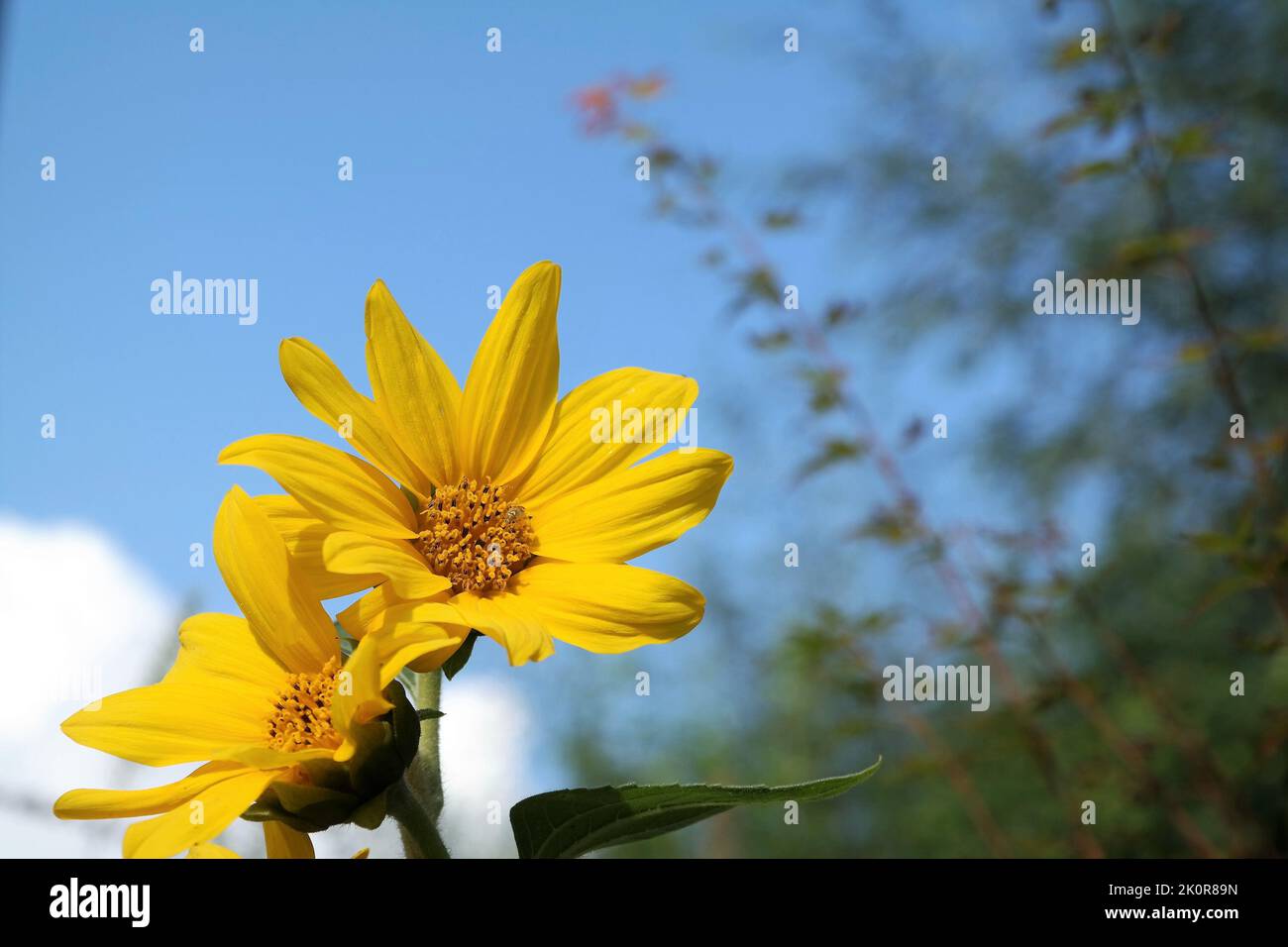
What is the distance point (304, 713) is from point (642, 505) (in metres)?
0.10

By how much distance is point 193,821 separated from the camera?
258 millimetres

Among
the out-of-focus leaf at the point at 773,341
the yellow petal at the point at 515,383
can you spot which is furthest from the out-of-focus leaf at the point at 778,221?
the yellow petal at the point at 515,383

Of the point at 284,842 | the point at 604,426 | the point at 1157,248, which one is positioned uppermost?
the point at 1157,248

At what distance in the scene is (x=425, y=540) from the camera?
0.30m

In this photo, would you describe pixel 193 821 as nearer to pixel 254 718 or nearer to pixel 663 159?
pixel 254 718

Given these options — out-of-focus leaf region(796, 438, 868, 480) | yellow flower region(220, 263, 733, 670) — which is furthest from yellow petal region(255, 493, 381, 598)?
out-of-focus leaf region(796, 438, 868, 480)

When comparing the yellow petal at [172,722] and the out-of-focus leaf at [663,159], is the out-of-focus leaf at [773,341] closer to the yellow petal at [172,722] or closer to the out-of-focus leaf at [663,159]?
the out-of-focus leaf at [663,159]

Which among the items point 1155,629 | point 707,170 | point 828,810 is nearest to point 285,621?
point 707,170

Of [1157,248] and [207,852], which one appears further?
[1157,248]

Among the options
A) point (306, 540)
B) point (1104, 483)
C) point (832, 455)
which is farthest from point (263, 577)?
point (1104, 483)

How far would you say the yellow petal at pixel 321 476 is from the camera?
271 millimetres

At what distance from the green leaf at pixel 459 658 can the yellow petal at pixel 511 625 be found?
1 cm

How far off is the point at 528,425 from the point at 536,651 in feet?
0.29

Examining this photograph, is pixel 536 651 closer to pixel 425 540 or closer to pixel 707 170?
pixel 425 540
